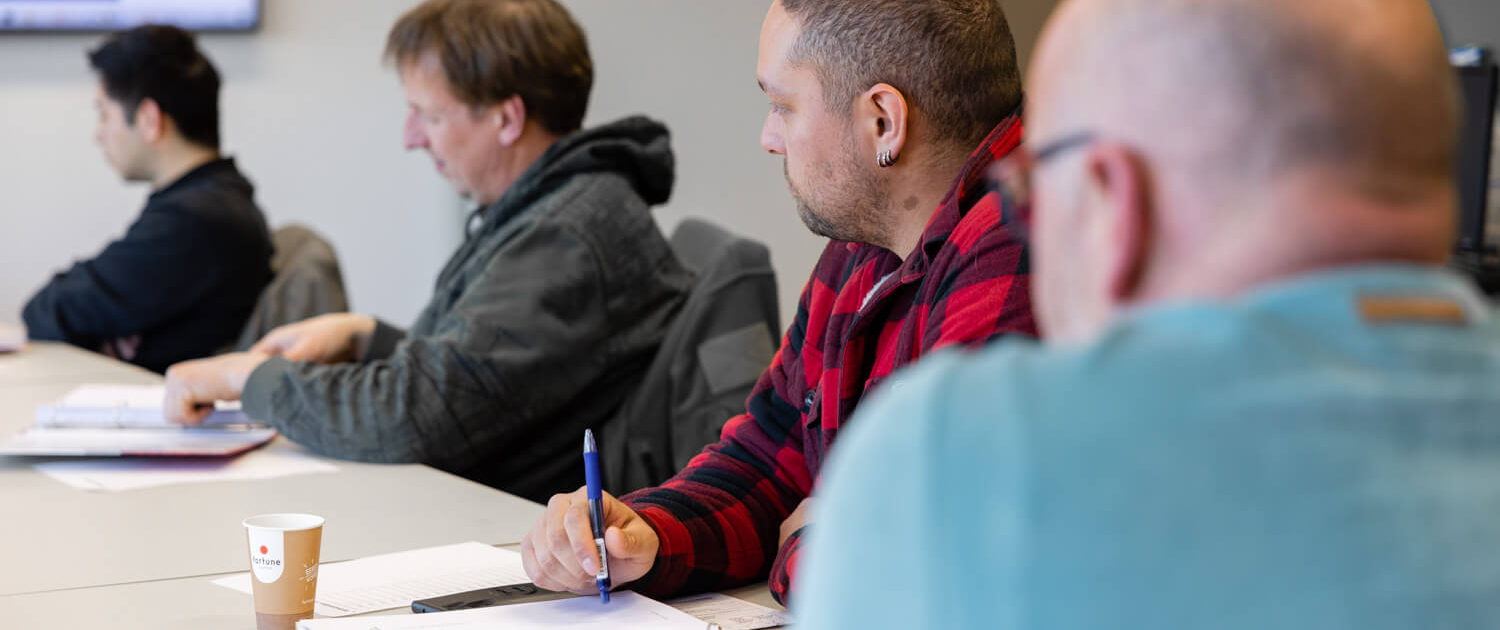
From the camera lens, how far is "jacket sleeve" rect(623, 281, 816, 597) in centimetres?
117

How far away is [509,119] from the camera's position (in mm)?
2166

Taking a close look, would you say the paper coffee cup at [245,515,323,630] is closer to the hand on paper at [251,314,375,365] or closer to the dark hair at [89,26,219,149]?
the hand on paper at [251,314,375,365]

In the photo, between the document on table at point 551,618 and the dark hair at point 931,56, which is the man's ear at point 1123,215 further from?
the dark hair at point 931,56

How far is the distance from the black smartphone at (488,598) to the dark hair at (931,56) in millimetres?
517

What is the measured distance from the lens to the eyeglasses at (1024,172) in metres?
0.50

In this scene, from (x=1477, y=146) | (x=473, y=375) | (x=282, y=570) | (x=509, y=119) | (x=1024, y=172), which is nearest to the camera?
(x=1024, y=172)

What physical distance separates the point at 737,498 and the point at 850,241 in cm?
28


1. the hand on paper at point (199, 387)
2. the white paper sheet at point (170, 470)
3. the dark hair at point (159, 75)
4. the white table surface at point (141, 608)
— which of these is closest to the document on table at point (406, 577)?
the white table surface at point (141, 608)

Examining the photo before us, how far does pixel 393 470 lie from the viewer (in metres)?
1.73

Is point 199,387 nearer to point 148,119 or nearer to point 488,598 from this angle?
point 488,598

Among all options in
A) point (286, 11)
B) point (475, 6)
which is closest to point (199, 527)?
point (475, 6)

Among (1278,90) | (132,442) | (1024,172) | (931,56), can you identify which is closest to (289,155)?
(132,442)

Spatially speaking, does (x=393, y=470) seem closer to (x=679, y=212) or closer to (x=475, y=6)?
(x=475, y=6)

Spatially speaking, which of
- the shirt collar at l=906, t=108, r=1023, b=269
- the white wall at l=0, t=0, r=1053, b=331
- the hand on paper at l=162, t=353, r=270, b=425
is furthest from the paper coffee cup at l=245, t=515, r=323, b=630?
the white wall at l=0, t=0, r=1053, b=331
